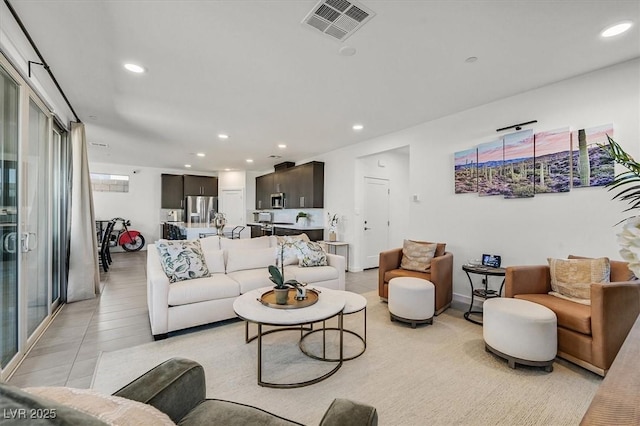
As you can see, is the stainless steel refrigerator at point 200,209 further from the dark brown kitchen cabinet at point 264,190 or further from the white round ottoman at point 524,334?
the white round ottoman at point 524,334

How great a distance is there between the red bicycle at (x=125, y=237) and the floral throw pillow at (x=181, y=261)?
6.21 meters

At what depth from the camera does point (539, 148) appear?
10.6 ft

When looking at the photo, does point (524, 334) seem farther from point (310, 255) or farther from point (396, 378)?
point (310, 255)

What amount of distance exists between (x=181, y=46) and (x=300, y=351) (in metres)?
2.92

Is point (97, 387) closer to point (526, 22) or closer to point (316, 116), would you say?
point (316, 116)

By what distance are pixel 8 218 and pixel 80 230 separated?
1.96 meters

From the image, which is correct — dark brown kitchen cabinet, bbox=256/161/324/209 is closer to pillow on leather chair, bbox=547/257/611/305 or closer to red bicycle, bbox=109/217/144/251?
red bicycle, bbox=109/217/144/251

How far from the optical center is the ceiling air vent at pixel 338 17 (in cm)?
192

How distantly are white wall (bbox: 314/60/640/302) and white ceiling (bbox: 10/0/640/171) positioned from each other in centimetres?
21

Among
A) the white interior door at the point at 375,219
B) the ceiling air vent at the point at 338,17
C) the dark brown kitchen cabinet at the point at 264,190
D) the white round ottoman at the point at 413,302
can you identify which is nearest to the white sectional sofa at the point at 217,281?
the white round ottoman at the point at 413,302

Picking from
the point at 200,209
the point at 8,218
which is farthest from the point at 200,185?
the point at 8,218

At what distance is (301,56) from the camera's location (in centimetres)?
257

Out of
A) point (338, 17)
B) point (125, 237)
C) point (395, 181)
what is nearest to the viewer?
point (338, 17)

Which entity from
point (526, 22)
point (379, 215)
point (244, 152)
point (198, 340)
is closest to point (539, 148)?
point (526, 22)
